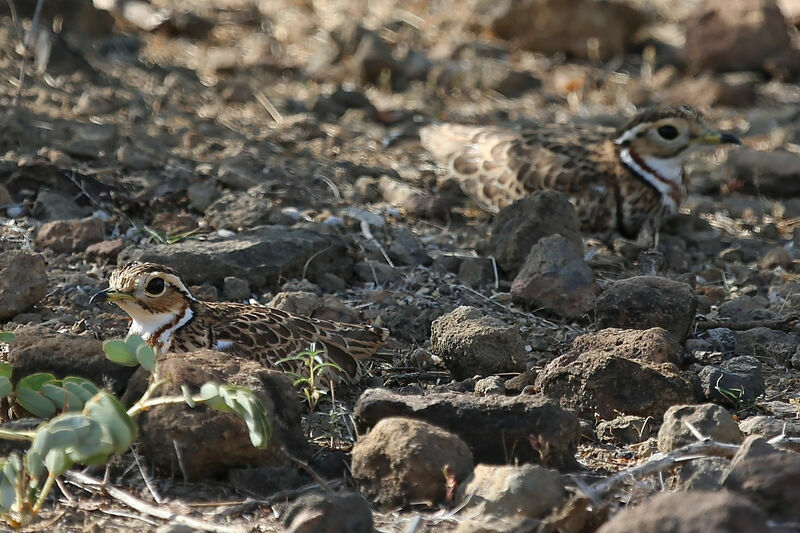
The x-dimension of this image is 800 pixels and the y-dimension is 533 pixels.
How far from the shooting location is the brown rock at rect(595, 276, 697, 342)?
537cm

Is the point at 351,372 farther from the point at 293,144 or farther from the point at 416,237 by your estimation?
the point at 293,144

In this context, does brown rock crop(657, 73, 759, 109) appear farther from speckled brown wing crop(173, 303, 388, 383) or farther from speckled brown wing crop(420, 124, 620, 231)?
speckled brown wing crop(173, 303, 388, 383)

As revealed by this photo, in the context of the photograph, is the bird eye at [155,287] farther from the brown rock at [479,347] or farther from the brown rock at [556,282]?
the brown rock at [556,282]

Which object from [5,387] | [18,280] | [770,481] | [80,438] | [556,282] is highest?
[770,481]

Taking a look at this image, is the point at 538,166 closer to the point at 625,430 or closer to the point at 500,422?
the point at 625,430

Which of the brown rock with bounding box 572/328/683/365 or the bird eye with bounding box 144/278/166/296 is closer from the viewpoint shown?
the brown rock with bounding box 572/328/683/365

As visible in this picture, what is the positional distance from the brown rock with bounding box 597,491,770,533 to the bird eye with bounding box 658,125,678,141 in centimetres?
470

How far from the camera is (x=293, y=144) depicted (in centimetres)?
802

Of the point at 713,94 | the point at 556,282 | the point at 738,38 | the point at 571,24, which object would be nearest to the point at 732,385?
the point at 556,282

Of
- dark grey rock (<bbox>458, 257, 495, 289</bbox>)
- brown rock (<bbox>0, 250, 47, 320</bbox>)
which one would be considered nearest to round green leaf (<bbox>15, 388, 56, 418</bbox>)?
brown rock (<bbox>0, 250, 47, 320</bbox>)

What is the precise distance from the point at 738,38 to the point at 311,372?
7114 mm

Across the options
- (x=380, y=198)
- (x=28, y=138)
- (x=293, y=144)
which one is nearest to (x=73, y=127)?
(x=28, y=138)

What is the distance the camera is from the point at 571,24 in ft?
35.1

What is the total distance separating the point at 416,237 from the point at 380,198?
650 mm
